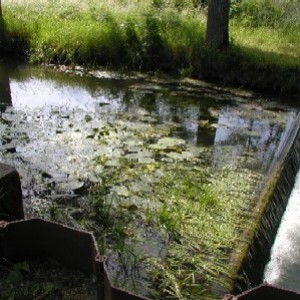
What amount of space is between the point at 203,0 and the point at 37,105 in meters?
7.05

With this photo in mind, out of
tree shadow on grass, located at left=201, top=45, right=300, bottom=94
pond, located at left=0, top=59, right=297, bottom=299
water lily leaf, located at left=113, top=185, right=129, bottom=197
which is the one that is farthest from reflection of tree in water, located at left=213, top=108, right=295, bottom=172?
water lily leaf, located at left=113, top=185, right=129, bottom=197

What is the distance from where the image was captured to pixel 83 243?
9.14ft

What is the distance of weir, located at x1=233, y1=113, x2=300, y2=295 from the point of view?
3461 mm

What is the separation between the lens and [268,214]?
13.9ft

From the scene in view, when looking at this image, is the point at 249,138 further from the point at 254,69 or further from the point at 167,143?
the point at 254,69

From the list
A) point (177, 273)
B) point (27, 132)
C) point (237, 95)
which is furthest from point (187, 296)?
point (237, 95)

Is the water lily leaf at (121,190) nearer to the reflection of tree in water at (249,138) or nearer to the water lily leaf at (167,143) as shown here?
the water lily leaf at (167,143)

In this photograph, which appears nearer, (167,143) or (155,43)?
(167,143)

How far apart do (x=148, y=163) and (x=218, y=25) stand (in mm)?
4853

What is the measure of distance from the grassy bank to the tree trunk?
0.22 metres

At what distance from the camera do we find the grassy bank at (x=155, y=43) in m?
8.39

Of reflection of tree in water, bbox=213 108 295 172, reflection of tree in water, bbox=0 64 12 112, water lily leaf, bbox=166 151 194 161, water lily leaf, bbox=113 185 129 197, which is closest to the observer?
water lily leaf, bbox=113 185 129 197

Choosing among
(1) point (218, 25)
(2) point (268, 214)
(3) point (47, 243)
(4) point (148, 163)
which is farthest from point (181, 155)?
(1) point (218, 25)

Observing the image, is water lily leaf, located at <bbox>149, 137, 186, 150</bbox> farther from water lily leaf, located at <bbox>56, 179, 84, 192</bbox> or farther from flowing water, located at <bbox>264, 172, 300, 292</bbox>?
flowing water, located at <bbox>264, 172, 300, 292</bbox>
